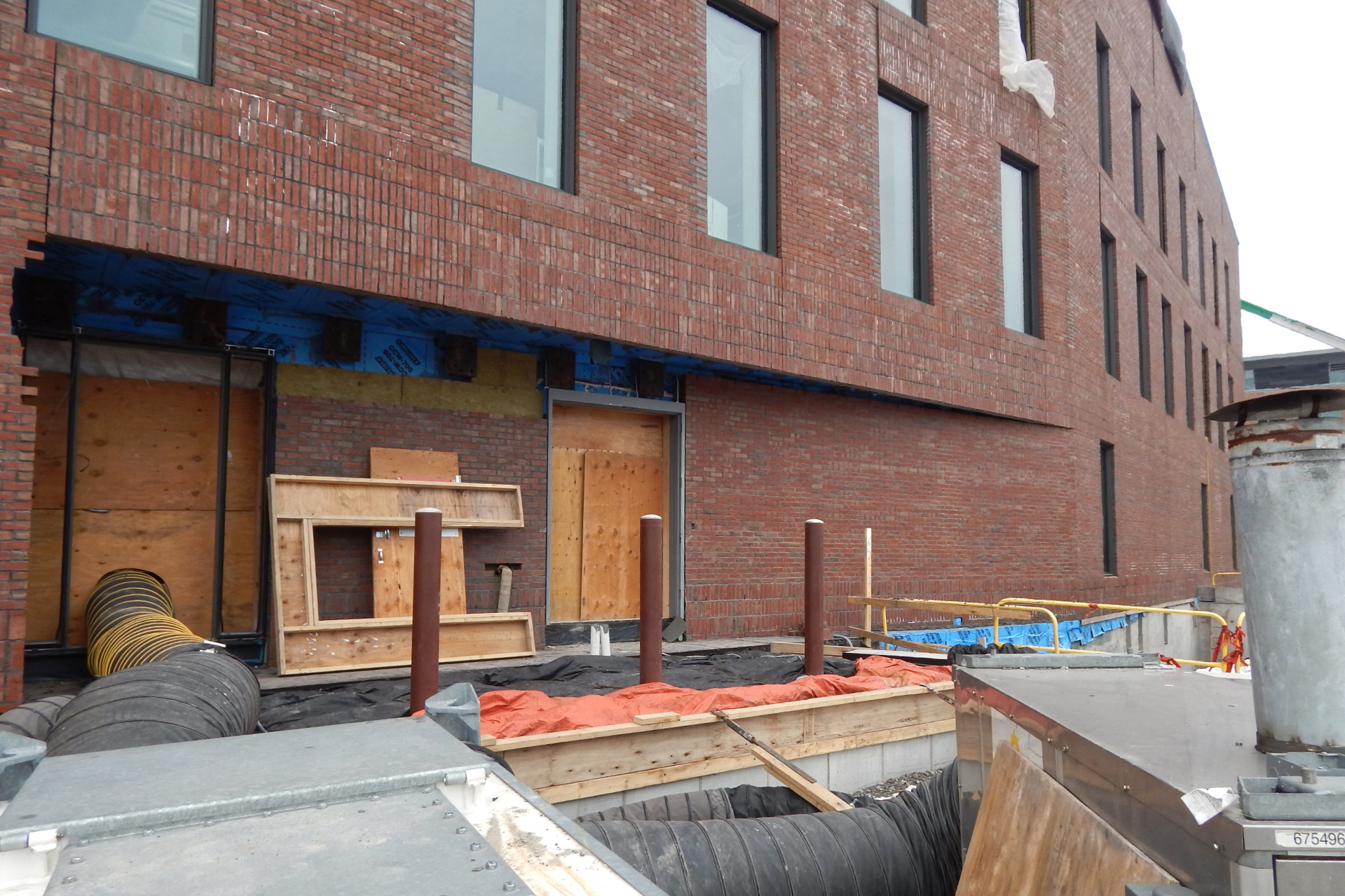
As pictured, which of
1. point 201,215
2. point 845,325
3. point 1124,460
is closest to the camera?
point 201,215

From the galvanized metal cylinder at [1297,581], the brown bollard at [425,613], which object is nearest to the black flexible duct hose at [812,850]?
the brown bollard at [425,613]

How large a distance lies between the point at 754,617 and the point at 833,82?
24.4ft

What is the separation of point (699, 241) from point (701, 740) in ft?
20.5

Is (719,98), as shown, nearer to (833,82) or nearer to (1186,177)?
(833,82)

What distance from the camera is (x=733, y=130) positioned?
11320 millimetres

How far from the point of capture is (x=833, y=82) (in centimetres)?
1224

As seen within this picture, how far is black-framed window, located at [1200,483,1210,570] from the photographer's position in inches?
1024

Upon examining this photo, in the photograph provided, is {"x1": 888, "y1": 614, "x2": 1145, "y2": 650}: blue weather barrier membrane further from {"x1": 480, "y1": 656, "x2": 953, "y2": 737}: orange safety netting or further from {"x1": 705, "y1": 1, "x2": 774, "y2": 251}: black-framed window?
{"x1": 705, "y1": 1, "x2": 774, "y2": 251}: black-framed window

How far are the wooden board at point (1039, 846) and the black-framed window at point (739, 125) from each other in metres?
8.64

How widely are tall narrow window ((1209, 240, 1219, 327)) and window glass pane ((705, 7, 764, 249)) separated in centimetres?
2642

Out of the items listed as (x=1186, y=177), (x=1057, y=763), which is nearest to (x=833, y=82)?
(x=1057, y=763)

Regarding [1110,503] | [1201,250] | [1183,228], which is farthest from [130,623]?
[1201,250]

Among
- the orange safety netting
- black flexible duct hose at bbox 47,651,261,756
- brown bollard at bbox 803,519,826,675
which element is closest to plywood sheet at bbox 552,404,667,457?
brown bollard at bbox 803,519,826,675

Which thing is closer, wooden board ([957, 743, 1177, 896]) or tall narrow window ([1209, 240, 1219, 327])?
wooden board ([957, 743, 1177, 896])
